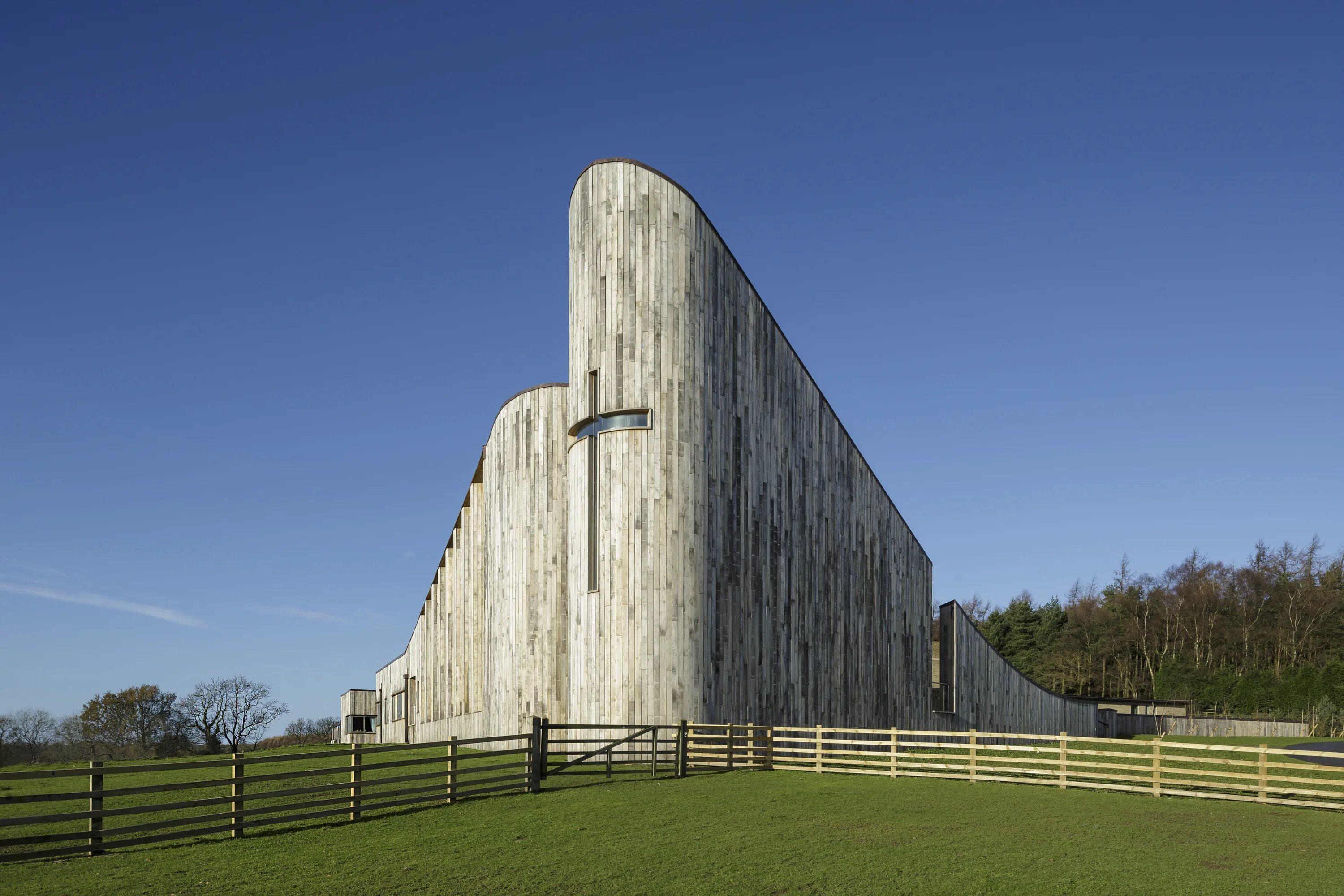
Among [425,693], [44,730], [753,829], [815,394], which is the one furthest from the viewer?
[44,730]

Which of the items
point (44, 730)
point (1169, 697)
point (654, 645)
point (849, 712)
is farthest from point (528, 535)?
point (44, 730)

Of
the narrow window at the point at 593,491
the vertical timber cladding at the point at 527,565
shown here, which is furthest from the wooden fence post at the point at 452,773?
the vertical timber cladding at the point at 527,565

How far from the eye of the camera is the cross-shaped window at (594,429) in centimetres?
2825

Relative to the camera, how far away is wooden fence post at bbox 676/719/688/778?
23.6 metres

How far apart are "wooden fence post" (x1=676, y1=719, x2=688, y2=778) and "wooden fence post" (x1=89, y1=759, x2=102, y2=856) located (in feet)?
40.6

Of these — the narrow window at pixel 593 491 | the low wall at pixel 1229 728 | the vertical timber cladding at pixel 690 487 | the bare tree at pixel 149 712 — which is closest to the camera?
the vertical timber cladding at pixel 690 487

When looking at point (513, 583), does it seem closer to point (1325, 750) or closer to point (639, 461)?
point (639, 461)

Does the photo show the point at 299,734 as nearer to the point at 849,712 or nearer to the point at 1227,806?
the point at 849,712

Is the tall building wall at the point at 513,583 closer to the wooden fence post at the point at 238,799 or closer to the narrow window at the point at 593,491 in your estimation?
the narrow window at the point at 593,491

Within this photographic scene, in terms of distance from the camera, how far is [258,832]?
15211 mm

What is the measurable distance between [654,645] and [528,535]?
31.6 feet

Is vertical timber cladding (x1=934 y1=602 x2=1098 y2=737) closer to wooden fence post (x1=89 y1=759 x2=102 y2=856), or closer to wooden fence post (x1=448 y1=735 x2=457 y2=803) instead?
wooden fence post (x1=448 y1=735 x2=457 y2=803)

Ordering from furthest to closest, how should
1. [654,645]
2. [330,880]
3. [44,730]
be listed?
[44,730], [654,645], [330,880]

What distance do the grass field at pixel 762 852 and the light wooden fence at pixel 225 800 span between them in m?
0.40
